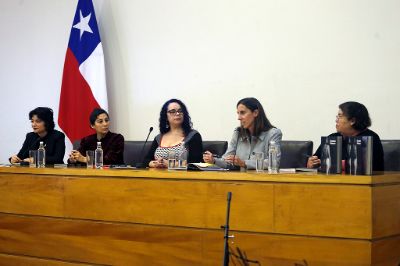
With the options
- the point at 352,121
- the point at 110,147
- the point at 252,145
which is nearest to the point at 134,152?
the point at 110,147

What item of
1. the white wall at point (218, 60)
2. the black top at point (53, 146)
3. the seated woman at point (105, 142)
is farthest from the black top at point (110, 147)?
the white wall at point (218, 60)

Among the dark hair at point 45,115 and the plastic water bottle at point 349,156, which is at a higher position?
the dark hair at point 45,115

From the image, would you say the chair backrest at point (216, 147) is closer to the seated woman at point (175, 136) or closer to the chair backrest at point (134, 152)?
the seated woman at point (175, 136)

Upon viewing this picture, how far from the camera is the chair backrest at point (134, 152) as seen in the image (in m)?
4.96

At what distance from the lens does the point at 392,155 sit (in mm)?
4062

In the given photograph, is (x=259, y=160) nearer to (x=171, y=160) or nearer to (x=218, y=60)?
(x=171, y=160)

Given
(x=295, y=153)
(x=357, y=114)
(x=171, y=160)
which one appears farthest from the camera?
(x=295, y=153)

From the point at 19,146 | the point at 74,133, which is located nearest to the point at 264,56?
the point at 74,133

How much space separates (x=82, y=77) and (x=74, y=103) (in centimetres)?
25

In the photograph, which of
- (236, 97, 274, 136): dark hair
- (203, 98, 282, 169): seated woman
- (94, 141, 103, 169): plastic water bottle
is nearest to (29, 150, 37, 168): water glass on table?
(94, 141, 103, 169): plastic water bottle

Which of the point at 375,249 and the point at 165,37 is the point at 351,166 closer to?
the point at 375,249

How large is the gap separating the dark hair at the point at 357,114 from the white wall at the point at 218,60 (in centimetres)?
87

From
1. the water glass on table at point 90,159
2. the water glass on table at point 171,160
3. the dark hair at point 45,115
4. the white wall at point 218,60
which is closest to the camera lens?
the water glass on table at point 171,160

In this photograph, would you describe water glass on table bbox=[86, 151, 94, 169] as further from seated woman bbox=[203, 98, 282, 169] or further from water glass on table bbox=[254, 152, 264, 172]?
water glass on table bbox=[254, 152, 264, 172]
